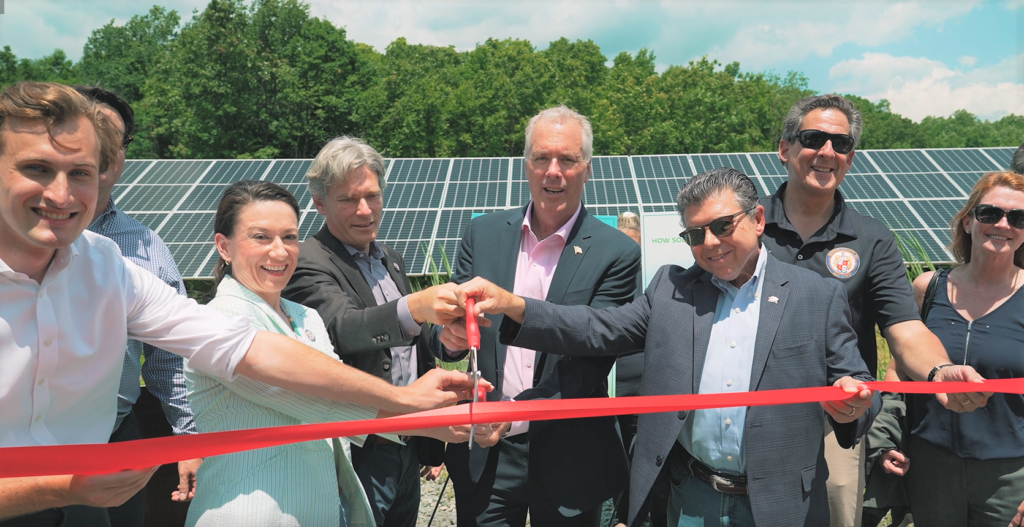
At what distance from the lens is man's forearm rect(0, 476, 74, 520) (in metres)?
2.25

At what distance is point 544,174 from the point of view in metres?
3.83

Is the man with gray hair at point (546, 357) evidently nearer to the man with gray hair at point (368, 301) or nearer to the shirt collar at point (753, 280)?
the man with gray hair at point (368, 301)

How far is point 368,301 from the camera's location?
384cm

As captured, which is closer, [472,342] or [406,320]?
[472,342]

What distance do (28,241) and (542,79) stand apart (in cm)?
5334

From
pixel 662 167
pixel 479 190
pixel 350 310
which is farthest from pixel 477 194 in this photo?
pixel 350 310

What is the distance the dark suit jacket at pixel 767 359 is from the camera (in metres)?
2.99

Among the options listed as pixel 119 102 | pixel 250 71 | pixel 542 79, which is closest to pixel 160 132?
pixel 250 71

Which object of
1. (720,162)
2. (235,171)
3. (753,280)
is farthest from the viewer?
(235,171)

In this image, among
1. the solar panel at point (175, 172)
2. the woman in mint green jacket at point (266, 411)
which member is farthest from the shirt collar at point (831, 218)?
the solar panel at point (175, 172)

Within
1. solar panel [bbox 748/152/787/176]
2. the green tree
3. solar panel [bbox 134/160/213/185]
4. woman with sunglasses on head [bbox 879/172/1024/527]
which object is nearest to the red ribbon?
woman with sunglasses on head [bbox 879/172/1024/527]

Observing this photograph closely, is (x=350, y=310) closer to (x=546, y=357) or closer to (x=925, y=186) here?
(x=546, y=357)

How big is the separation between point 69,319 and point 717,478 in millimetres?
2384

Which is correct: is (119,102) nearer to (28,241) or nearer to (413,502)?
(28,241)
